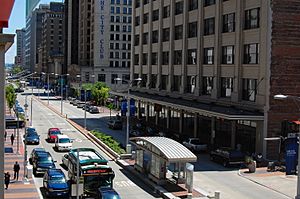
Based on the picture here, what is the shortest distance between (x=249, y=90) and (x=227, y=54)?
6399mm

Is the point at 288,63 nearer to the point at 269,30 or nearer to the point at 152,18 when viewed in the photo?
the point at 269,30

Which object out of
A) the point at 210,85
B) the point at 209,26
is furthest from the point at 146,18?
the point at 210,85

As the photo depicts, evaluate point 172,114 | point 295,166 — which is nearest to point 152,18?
point 172,114

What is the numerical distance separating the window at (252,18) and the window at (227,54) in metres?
3.84

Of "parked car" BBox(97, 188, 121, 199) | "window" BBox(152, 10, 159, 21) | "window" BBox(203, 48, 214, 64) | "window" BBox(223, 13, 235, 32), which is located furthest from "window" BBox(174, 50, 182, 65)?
"parked car" BBox(97, 188, 121, 199)

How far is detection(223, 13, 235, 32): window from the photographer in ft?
178

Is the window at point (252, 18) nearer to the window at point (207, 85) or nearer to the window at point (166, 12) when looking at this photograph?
the window at point (207, 85)

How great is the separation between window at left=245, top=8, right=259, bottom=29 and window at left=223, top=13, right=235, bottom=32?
283cm

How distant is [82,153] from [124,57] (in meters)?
112

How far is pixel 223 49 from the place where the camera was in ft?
185

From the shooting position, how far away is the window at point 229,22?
54.2 meters

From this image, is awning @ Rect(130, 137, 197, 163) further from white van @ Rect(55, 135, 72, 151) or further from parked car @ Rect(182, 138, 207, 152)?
white van @ Rect(55, 135, 72, 151)

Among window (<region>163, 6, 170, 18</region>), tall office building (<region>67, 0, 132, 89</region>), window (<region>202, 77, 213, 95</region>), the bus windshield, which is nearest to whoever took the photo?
the bus windshield

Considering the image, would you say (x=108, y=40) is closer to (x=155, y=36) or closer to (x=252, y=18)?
(x=155, y=36)
